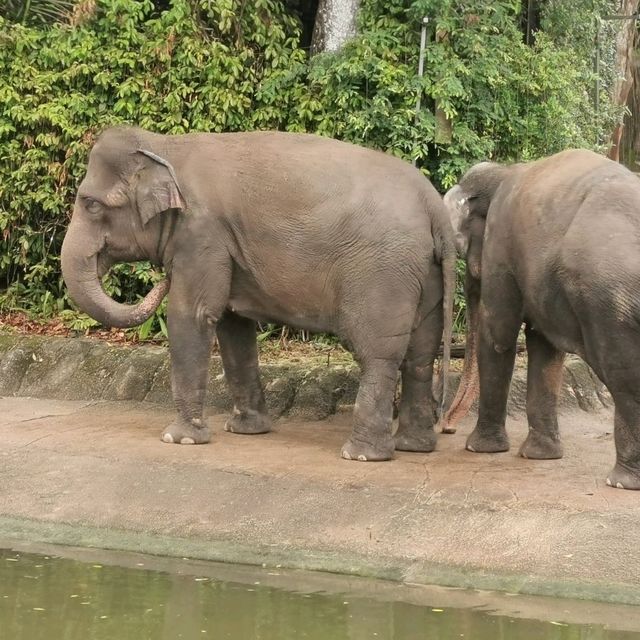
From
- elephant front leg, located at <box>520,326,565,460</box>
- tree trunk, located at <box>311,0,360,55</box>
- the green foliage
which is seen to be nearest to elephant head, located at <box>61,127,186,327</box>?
elephant front leg, located at <box>520,326,565,460</box>

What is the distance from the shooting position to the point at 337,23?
11.5m

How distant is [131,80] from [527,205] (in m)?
4.74

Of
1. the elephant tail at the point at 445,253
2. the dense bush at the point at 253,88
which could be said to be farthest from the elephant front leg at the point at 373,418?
the dense bush at the point at 253,88

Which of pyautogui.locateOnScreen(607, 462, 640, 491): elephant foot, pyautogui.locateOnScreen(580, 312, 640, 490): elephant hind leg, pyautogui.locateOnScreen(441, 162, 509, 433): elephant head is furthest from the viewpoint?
pyautogui.locateOnScreen(441, 162, 509, 433): elephant head

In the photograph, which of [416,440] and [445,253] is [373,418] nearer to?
[416,440]

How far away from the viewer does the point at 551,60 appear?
11.5 m

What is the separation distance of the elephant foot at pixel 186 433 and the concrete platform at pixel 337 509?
90 millimetres

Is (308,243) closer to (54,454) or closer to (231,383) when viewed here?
(231,383)

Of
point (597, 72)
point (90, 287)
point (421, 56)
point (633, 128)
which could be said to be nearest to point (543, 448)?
point (90, 287)

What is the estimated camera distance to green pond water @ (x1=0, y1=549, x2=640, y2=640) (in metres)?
5.89

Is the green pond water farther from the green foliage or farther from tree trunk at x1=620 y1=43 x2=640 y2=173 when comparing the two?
tree trunk at x1=620 y1=43 x2=640 y2=173

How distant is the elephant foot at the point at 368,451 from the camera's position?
8.22m

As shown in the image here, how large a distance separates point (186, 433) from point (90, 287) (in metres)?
1.15

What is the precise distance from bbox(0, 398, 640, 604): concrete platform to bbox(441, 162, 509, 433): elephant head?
0.59m
